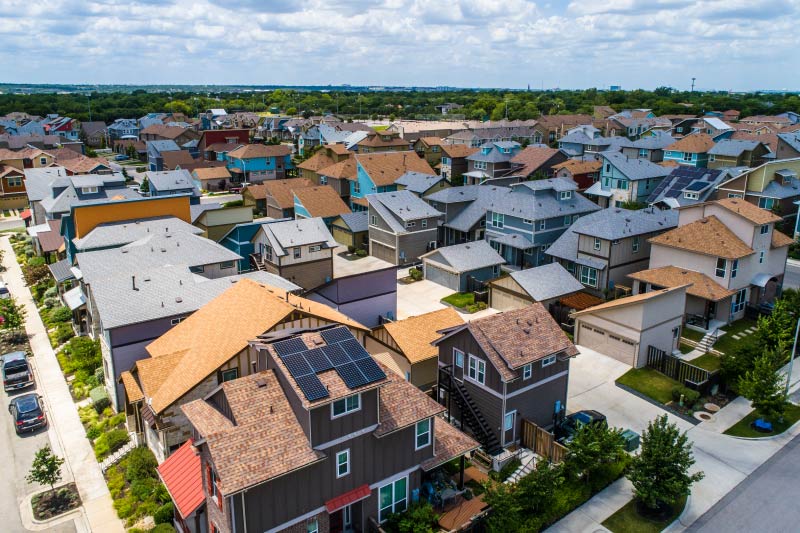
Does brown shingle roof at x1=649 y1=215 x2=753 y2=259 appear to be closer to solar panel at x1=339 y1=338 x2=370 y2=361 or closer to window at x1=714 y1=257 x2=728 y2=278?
window at x1=714 y1=257 x2=728 y2=278

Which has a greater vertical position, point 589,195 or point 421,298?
point 589,195

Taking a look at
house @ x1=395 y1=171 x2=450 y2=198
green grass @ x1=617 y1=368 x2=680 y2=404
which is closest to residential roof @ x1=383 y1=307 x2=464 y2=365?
green grass @ x1=617 y1=368 x2=680 y2=404

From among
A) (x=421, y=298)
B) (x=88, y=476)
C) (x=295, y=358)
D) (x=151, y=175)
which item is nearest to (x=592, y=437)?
(x=295, y=358)

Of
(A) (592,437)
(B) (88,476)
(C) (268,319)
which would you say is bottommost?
(B) (88,476)

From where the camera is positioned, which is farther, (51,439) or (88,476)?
(51,439)

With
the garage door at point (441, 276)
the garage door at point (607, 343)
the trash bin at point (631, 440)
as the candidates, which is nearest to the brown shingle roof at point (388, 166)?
the garage door at point (441, 276)

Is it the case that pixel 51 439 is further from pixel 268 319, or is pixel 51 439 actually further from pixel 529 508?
pixel 529 508
